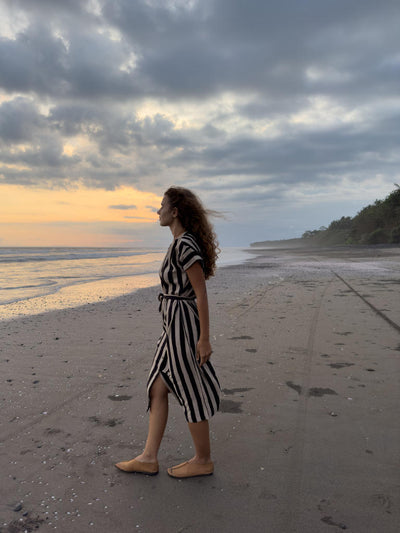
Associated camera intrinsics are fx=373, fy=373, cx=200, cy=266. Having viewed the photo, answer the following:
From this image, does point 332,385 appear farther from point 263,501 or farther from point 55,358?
point 55,358

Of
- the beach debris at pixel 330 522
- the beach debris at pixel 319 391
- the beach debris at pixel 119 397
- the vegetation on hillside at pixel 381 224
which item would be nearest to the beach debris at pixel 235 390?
the beach debris at pixel 319 391

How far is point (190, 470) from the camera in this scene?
2471mm

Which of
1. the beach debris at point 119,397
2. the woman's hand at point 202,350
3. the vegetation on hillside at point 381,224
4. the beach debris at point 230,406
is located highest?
the vegetation on hillside at point 381,224

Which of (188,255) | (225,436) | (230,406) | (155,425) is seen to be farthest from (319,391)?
(188,255)

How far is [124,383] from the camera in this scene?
161 inches

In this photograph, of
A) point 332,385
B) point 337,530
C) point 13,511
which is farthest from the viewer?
point 332,385

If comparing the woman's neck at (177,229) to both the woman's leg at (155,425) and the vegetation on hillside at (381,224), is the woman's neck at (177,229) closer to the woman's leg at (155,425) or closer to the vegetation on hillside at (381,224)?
the woman's leg at (155,425)

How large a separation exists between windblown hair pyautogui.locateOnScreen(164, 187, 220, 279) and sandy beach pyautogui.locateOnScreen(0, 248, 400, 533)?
1500 millimetres

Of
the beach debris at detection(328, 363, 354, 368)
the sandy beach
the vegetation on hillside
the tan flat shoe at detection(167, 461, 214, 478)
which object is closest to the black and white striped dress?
the tan flat shoe at detection(167, 461, 214, 478)

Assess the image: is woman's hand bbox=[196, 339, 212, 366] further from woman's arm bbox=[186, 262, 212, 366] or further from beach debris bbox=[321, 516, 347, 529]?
beach debris bbox=[321, 516, 347, 529]

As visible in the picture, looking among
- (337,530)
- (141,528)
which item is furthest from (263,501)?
(141,528)

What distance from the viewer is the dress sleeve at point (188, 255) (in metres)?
2.30

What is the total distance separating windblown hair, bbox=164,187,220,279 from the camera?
2502 mm

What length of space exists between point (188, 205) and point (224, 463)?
5.99 ft
